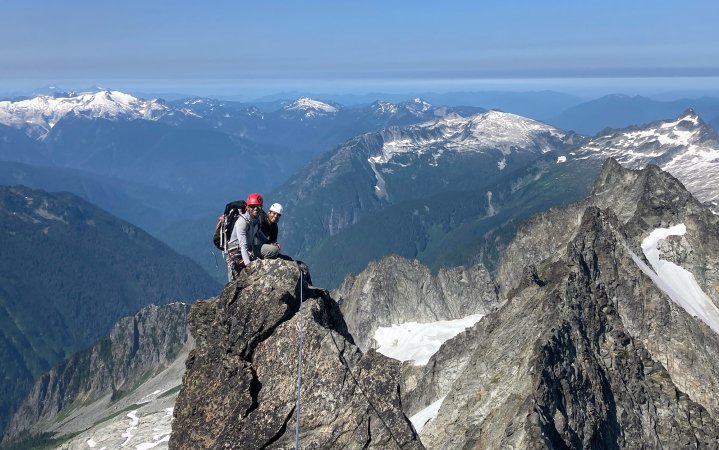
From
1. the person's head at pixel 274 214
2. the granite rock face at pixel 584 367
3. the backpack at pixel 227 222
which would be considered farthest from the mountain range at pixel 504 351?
the person's head at pixel 274 214

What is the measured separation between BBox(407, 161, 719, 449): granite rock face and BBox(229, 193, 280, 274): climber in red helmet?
29.7 m

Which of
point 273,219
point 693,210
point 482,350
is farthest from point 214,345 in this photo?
point 693,210

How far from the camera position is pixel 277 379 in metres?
25.0

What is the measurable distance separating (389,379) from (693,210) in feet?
422

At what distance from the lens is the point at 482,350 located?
81062 mm

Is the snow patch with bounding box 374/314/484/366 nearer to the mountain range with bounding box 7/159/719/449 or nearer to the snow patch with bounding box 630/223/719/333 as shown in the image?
the mountain range with bounding box 7/159/719/449

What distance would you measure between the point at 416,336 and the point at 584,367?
10914 centimetres

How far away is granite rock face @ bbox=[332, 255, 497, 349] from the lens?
18525 centimetres

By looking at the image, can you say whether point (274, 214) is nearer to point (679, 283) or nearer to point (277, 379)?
point (277, 379)

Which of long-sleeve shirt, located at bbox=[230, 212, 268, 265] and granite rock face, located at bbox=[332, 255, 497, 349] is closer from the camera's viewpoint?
long-sleeve shirt, located at bbox=[230, 212, 268, 265]

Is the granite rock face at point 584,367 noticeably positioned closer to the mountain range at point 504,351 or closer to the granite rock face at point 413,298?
the mountain range at point 504,351

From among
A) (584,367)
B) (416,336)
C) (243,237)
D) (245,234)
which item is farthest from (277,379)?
(416,336)

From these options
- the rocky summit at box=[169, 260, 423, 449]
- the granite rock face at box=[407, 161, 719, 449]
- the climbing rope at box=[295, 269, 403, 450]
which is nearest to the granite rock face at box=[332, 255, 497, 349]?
the granite rock face at box=[407, 161, 719, 449]

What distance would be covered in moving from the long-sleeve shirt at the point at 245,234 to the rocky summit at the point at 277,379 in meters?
0.91
